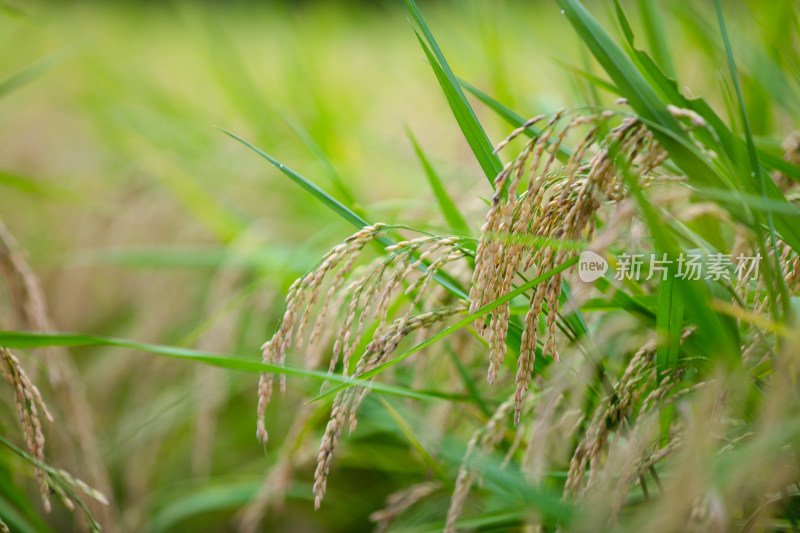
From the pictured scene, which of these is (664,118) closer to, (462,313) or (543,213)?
(543,213)

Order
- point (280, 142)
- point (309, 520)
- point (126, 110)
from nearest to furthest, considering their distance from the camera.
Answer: point (309, 520), point (280, 142), point (126, 110)

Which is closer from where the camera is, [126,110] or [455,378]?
[455,378]

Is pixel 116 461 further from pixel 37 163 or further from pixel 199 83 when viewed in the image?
pixel 199 83

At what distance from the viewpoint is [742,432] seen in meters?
0.64

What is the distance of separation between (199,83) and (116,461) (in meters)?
2.33

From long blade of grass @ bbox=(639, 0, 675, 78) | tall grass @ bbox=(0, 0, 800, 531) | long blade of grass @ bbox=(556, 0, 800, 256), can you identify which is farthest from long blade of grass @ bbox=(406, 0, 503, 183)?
long blade of grass @ bbox=(639, 0, 675, 78)

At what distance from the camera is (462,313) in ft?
2.52

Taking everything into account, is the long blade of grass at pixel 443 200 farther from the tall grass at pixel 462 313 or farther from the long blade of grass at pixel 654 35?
the long blade of grass at pixel 654 35

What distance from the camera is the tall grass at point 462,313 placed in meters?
0.56

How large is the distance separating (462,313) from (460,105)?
277 millimetres

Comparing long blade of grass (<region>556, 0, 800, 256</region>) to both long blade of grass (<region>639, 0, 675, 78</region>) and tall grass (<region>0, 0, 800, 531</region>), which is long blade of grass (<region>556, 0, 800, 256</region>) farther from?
long blade of grass (<region>639, 0, 675, 78</region>)

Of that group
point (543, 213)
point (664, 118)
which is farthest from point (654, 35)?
point (543, 213)

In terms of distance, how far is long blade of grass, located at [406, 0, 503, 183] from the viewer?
0.65 meters

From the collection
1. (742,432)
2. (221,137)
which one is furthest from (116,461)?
(742,432)
